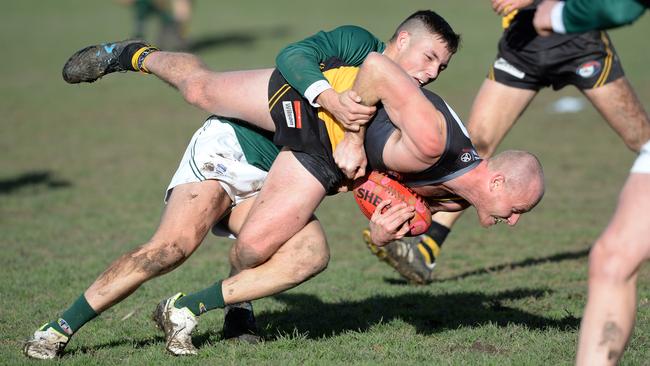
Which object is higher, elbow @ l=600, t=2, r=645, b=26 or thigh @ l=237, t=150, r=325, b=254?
elbow @ l=600, t=2, r=645, b=26

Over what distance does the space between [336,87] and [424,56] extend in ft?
1.89

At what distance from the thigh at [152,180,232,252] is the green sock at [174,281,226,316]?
11.3 inches

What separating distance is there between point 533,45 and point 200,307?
3.32 m

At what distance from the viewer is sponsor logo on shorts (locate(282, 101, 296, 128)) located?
17.9 ft

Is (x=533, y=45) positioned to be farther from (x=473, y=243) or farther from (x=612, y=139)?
(x=612, y=139)

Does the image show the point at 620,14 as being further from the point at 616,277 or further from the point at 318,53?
the point at 318,53

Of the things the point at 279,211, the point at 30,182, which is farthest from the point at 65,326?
the point at 30,182

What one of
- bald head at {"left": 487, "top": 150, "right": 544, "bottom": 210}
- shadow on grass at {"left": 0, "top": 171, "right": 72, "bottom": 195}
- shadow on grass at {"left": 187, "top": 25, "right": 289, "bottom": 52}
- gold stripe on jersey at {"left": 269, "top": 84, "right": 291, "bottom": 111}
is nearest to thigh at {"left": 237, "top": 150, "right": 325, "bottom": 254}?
gold stripe on jersey at {"left": 269, "top": 84, "right": 291, "bottom": 111}

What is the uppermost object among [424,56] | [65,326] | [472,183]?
[424,56]

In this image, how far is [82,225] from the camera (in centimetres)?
978

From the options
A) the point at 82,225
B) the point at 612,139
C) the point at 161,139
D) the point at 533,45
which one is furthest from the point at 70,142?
the point at 533,45

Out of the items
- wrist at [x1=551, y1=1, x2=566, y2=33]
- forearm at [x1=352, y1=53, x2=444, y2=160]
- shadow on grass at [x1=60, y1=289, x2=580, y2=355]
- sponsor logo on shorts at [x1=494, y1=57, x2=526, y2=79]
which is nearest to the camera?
wrist at [x1=551, y1=1, x2=566, y2=33]

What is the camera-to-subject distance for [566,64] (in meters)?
7.03

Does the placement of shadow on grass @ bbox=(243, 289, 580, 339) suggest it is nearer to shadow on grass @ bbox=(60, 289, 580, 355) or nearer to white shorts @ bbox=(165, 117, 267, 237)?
shadow on grass @ bbox=(60, 289, 580, 355)
